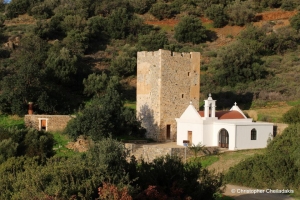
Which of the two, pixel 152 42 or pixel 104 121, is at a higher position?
pixel 152 42

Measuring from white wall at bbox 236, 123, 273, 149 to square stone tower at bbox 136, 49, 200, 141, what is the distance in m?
3.85

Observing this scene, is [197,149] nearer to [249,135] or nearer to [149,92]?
[249,135]

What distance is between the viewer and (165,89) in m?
23.7

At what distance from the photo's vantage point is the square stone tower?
23.7m

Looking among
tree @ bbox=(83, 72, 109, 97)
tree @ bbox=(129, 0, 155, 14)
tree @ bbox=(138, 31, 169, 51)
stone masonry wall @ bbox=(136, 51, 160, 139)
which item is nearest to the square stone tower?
stone masonry wall @ bbox=(136, 51, 160, 139)

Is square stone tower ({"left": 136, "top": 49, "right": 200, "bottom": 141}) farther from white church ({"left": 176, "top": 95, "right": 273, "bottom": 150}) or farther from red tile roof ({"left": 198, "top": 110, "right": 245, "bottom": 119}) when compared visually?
red tile roof ({"left": 198, "top": 110, "right": 245, "bottom": 119})

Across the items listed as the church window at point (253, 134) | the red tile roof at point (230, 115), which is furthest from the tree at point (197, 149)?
the church window at point (253, 134)

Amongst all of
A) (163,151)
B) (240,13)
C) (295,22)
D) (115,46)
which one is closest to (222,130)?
(163,151)

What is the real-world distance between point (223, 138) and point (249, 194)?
6999 mm

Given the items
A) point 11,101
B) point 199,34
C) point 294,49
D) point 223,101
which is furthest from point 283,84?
point 11,101

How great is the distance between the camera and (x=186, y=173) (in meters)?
12.2

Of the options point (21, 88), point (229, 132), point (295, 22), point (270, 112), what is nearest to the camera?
point (229, 132)

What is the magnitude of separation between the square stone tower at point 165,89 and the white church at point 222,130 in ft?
5.48

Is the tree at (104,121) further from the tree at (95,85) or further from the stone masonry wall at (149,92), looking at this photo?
the tree at (95,85)
